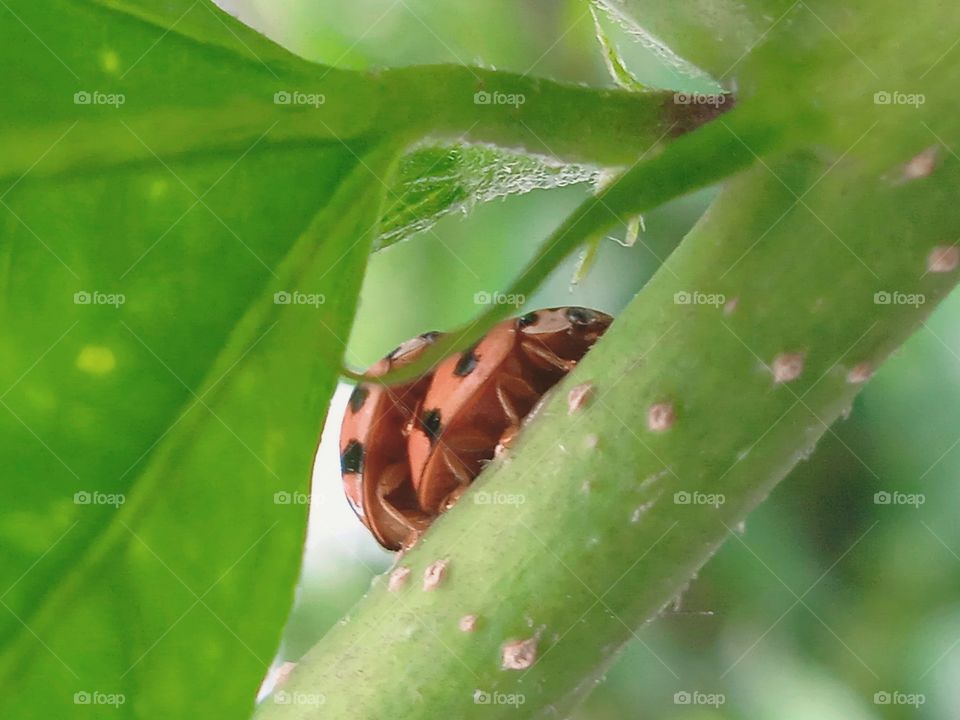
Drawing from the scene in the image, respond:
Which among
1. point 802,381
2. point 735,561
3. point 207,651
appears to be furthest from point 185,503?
point 735,561

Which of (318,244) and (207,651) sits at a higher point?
(318,244)

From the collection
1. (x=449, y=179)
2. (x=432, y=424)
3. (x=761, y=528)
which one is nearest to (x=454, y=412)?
(x=432, y=424)

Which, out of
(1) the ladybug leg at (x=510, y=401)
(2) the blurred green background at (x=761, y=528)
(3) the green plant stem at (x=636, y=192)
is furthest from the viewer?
(2) the blurred green background at (x=761, y=528)

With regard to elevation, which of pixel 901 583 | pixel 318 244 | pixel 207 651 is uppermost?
pixel 318 244

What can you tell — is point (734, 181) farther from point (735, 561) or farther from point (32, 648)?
point (735, 561)
